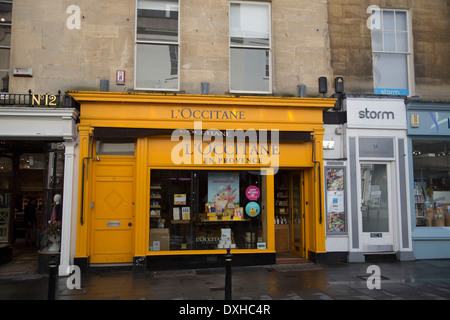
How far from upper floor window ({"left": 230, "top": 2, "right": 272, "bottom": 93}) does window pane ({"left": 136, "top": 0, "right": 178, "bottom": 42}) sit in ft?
5.27

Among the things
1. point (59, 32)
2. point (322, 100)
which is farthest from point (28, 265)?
point (322, 100)

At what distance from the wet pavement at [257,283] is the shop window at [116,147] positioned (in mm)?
2978

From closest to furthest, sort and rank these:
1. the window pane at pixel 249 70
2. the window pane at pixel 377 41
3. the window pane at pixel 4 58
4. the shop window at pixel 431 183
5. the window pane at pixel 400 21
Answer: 1. the window pane at pixel 4 58
2. the window pane at pixel 249 70
3. the shop window at pixel 431 183
4. the window pane at pixel 377 41
5. the window pane at pixel 400 21

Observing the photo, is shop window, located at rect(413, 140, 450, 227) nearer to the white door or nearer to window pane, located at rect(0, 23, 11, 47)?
the white door

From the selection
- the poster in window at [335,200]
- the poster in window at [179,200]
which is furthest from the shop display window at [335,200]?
the poster in window at [179,200]

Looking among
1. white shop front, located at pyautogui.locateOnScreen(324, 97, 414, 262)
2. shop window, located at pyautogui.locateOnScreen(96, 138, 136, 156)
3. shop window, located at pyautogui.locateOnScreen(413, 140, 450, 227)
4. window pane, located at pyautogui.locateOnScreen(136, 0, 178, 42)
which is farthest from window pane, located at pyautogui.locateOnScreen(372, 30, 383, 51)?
shop window, located at pyautogui.locateOnScreen(96, 138, 136, 156)

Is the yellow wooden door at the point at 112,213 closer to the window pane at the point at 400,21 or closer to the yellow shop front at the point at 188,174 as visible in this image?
the yellow shop front at the point at 188,174

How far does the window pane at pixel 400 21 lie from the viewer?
10586mm

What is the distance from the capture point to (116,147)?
9086 millimetres

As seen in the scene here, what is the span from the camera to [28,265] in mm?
9133

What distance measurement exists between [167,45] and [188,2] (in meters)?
1.31

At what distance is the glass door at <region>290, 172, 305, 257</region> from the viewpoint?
10062 mm

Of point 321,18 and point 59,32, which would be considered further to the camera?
point 321,18

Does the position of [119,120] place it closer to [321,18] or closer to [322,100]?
[322,100]
